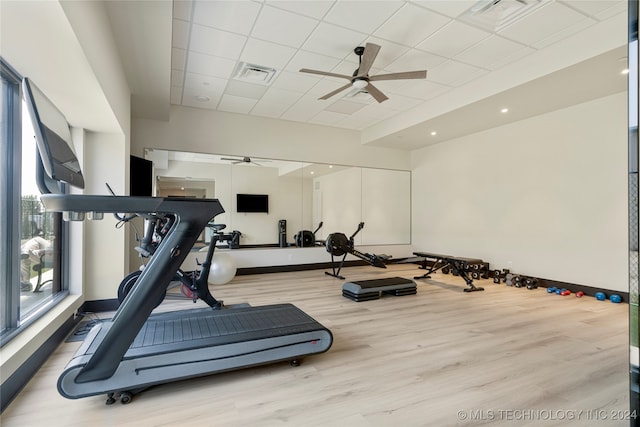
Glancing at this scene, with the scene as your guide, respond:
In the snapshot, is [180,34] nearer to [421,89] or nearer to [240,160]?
[240,160]

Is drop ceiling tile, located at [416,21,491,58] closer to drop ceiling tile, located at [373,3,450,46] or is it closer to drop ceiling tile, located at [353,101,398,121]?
drop ceiling tile, located at [373,3,450,46]

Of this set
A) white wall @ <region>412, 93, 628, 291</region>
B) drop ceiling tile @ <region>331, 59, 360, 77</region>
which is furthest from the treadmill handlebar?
white wall @ <region>412, 93, 628, 291</region>

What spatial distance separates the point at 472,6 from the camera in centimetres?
318

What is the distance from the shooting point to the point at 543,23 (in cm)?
342

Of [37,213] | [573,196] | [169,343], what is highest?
[573,196]

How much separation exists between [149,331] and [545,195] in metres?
6.04

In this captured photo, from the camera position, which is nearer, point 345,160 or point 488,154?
point 488,154

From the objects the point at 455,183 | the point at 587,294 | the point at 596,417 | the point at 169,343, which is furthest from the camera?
the point at 455,183

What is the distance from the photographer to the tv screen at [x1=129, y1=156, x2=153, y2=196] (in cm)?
460

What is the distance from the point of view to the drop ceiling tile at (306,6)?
3096 mm

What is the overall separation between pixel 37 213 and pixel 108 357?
178 cm

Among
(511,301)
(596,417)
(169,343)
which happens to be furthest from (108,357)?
(511,301)

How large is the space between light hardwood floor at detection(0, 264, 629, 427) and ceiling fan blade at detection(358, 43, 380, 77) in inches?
117

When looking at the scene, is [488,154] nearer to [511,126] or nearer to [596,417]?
[511,126]
